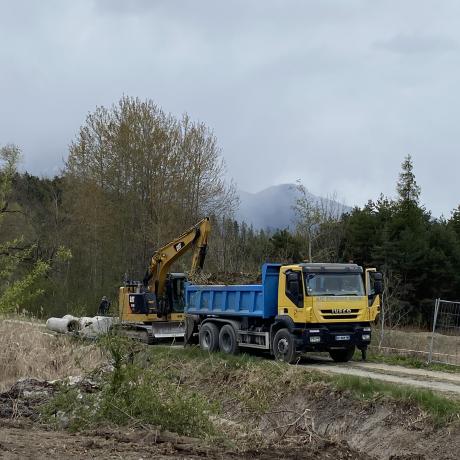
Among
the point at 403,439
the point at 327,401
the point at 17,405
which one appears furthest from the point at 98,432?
the point at 327,401

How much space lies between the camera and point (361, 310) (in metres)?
18.6

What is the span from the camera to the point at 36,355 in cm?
1500

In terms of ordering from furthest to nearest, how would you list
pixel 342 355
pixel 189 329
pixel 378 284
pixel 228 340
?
pixel 189 329
pixel 228 340
pixel 342 355
pixel 378 284

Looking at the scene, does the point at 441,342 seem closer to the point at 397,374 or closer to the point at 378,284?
the point at 378,284

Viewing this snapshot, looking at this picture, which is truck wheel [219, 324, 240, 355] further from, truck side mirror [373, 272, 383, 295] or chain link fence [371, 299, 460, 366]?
chain link fence [371, 299, 460, 366]

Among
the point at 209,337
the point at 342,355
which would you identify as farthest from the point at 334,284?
the point at 209,337

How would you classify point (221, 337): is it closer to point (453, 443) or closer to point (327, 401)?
point (327, 401)

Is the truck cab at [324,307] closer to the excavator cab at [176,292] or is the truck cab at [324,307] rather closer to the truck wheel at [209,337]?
the truck wheel at [209,337]

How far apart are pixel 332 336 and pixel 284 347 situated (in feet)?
4.14

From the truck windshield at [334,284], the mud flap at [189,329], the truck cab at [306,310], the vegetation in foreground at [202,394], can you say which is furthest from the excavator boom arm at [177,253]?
the truck windshield at [334,284]

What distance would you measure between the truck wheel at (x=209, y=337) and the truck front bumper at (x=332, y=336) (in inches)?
142

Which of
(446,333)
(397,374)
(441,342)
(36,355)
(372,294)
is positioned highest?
(372,294)

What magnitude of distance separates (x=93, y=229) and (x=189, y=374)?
20.5 metres

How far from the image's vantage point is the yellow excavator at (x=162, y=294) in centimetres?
2441
